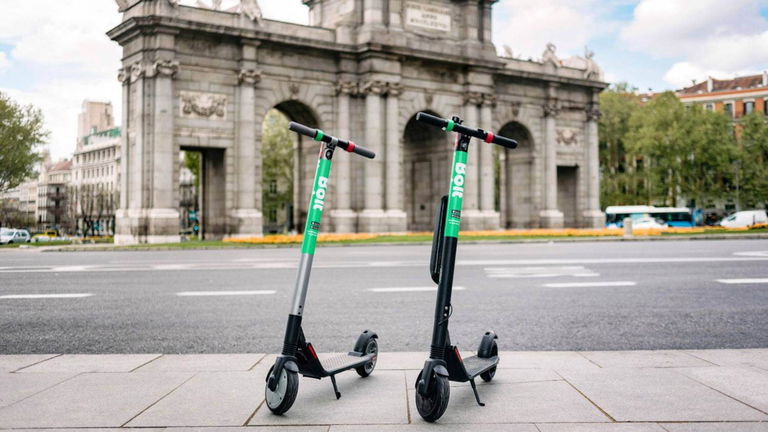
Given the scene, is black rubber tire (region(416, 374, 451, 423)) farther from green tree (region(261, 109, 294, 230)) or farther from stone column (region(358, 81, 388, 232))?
green tree (region(261, 109, 294, 230))

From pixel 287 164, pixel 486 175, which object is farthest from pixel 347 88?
pixel 287 164

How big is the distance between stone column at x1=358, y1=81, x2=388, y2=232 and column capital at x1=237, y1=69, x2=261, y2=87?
5937 millimetres

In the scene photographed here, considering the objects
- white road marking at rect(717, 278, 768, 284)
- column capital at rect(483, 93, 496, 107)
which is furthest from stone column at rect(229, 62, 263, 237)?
white road marking at rect(717, 278, 768, 284)

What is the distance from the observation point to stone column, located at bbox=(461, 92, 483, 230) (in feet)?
136

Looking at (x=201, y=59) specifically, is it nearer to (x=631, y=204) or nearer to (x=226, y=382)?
(x=226, y=382)

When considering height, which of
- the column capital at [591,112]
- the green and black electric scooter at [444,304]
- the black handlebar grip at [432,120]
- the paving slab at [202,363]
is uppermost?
the column capital at [591,112]

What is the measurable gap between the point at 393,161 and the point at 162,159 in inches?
480

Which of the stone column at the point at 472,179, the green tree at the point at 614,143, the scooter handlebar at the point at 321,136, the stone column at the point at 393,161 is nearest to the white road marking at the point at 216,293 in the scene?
the scooter handlebar at the point at 321,136

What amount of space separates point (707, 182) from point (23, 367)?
252 ft

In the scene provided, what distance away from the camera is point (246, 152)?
3519cm

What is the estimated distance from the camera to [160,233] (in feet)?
107

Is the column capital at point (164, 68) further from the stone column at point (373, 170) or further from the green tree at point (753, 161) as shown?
the green tree at point (753, 161)

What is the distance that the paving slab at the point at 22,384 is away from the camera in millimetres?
4945

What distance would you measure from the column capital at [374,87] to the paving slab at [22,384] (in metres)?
33.4
